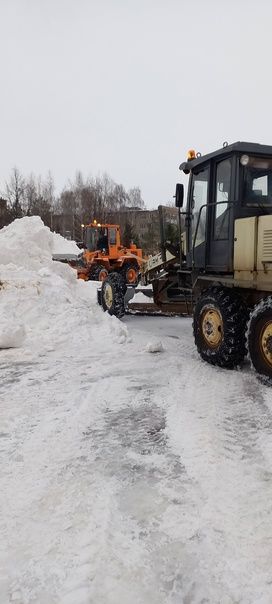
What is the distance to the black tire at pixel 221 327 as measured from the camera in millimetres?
6012

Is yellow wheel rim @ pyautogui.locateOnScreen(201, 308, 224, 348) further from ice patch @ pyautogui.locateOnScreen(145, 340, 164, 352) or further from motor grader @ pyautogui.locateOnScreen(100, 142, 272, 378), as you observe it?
ice patch @ pyautogui.locateOnScreen(145, 340, 164, 352)

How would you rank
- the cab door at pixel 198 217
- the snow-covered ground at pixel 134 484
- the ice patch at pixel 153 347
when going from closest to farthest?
the snow-covered ground at pixel 134 484, the cab door at pixel 198 217, the ice patch at pixel 153 347

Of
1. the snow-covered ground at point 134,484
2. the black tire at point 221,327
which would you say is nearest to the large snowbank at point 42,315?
the snow-covered ground at point 134,484

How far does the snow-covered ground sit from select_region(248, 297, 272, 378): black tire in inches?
9.1

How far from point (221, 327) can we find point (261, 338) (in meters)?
0.82

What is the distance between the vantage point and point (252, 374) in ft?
19.1

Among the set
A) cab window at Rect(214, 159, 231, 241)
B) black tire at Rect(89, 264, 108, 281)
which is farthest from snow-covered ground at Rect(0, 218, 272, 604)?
black tire at Rect(89, 264, 108, 281)

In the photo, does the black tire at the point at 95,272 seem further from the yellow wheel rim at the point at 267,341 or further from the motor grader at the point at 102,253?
the yellow wheel rim at the point at 267,341

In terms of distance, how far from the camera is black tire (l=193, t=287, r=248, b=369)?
601cm

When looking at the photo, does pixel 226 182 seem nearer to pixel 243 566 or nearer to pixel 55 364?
pixel 55 364

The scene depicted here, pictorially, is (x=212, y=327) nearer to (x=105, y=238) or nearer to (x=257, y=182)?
(x=257, y=182)

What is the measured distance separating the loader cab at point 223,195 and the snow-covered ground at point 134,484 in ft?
5.47

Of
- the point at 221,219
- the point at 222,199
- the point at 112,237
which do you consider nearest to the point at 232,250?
the point at 221,219

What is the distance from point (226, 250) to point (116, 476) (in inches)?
156
